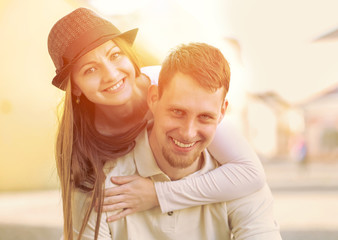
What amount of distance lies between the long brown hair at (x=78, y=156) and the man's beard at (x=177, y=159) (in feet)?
0.71

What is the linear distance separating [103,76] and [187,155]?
48 cm

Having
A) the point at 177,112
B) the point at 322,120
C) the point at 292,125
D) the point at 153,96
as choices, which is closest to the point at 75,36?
the point at 153,96

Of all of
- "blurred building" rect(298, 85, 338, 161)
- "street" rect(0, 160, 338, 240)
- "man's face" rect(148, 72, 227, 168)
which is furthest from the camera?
"blurred building" rect(298, 85, 338, 161)

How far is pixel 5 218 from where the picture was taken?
636 cm

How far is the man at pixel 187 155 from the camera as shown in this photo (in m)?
1.88

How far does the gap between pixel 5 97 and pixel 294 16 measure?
11860 mm

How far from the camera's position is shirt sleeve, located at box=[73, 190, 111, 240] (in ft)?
6.73

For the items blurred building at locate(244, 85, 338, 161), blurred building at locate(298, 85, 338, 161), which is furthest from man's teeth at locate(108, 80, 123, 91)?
blurred building at locate(298, 85, 338, 161)

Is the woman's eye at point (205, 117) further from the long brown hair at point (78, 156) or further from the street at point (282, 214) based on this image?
the street at point (282, 214)

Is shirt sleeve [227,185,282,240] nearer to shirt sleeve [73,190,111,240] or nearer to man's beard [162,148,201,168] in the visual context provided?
man's beard [162,148,201,168]

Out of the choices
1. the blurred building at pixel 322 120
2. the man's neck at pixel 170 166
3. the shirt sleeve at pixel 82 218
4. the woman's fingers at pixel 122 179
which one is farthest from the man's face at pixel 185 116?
the blurred building at pixel 322 120

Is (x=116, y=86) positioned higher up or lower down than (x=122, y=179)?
higher up

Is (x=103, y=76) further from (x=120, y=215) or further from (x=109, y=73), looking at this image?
(x=120, y=215)

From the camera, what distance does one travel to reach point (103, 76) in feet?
7.05
